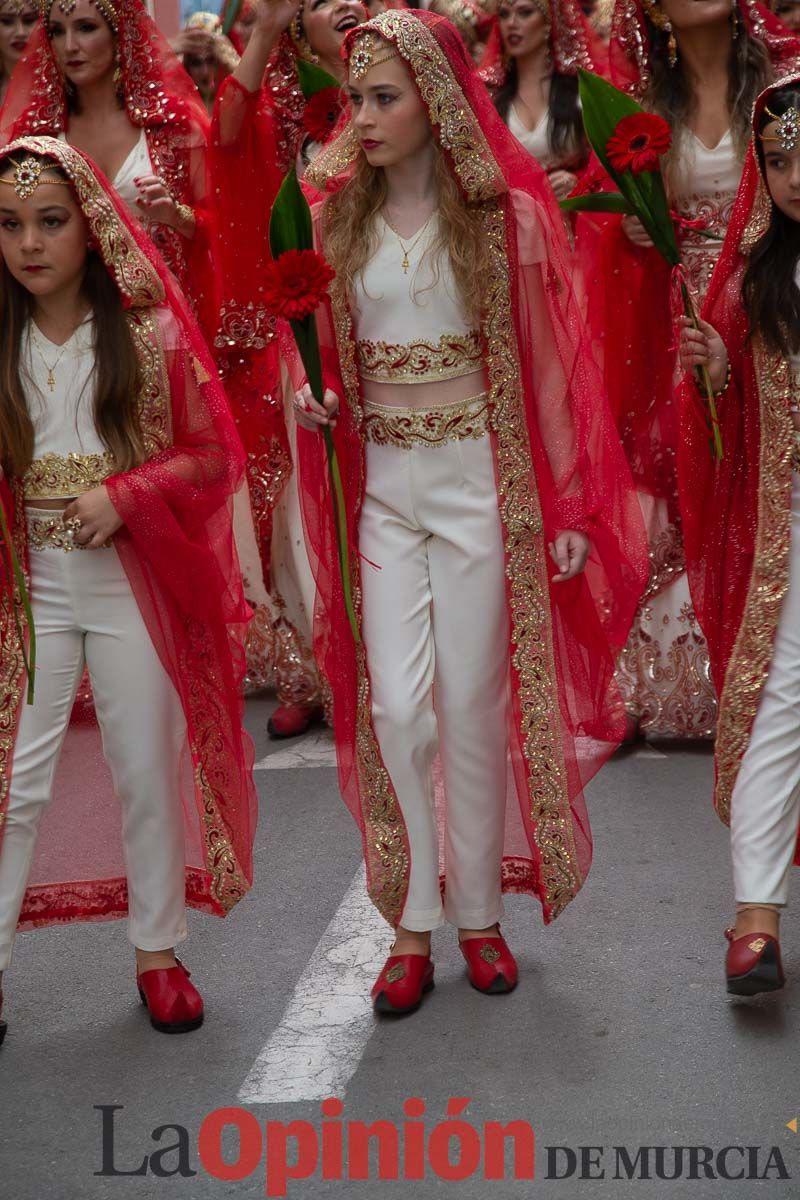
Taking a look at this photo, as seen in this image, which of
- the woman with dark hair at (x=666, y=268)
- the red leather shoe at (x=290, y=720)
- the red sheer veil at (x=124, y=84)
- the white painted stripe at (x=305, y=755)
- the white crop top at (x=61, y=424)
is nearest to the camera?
the white crop top at (x=61, y=424)

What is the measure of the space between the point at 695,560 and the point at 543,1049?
124 centimetres

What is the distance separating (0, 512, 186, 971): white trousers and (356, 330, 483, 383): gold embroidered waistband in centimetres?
70

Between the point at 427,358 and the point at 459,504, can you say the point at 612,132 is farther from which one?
the point at 459,504

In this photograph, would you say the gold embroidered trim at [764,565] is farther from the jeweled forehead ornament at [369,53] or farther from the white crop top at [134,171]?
the white crop top at [134,171]

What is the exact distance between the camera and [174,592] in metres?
3.90

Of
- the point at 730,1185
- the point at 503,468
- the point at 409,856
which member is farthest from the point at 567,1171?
the point at 503,468

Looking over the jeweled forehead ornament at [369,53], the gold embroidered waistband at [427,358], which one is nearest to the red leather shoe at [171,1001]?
the gold embroidered waistband at [427,358]

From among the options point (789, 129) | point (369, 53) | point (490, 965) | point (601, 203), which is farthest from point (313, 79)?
point (490, 965)

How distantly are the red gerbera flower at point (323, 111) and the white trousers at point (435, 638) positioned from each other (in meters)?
1.34

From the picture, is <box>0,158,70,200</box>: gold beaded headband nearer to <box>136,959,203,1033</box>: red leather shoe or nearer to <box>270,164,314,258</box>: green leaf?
<box>270,164,314,258</box>: green leaf

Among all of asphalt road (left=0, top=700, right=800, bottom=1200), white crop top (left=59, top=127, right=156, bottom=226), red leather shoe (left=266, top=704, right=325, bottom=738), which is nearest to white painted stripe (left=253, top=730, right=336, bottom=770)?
red leather shoe (left=266, top=704, right=325, bottom=738)

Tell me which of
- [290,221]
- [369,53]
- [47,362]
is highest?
[369,53]

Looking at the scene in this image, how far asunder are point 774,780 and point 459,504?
893 millimetres

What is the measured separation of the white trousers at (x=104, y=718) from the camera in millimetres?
3830
